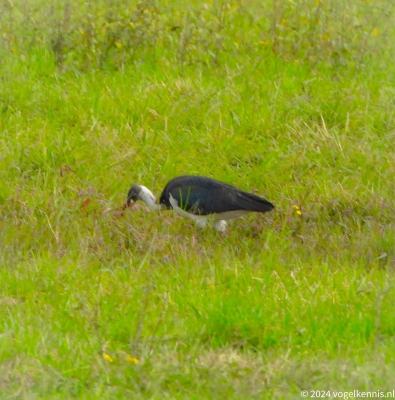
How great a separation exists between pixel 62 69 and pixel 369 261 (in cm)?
420

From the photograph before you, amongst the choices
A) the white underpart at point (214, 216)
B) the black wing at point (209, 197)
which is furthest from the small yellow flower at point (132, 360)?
the white underpart at point (214, 216)

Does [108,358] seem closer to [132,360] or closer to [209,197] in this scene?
[132,360]

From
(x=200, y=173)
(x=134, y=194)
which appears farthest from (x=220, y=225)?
(x=200, y=173)

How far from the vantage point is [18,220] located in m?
6.58

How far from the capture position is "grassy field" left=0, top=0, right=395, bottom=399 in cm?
443

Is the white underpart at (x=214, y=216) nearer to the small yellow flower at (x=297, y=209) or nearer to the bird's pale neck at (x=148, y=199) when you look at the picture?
the bird's pale neck at (x=148, y=199)

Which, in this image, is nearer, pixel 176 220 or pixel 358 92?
pixel 176 220

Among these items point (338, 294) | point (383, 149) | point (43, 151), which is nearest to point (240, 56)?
point (383, 149)

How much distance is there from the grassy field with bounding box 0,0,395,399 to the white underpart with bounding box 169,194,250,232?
9 centimetres

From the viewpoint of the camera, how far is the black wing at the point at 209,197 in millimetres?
6652

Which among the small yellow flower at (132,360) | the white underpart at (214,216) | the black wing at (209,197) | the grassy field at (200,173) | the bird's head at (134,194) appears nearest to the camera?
the small yellow flower at (132,360)

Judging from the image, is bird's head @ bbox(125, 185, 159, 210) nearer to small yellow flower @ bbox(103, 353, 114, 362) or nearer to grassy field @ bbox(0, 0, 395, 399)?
grassy field @ bbox(0, 0, 395, 399)

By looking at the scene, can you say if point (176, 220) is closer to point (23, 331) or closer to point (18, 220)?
point (18, 220)

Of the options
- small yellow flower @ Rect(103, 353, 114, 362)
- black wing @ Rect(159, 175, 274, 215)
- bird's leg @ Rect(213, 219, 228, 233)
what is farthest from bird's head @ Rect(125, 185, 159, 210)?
small yellow flower @ Rect(103, 353, 114, 362)
